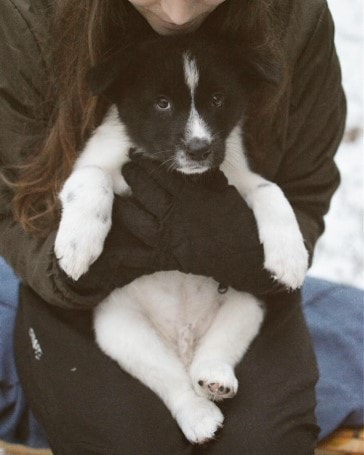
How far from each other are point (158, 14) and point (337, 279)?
199cm

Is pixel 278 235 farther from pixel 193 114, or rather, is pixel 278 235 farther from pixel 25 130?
pixel 25 130

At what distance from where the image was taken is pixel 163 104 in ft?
6.66

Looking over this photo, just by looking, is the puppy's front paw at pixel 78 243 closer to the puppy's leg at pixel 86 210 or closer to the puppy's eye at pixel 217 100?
the puppy's leg at pixel 86 210

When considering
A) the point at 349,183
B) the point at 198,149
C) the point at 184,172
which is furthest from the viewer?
the point at 349,183

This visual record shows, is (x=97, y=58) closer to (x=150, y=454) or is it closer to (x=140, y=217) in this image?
(x=140, y=217)

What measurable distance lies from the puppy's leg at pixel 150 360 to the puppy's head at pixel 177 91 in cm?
45

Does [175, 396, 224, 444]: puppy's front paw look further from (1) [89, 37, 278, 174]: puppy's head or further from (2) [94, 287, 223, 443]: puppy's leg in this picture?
(1) [89, 37, 278, 174]: puppy's head

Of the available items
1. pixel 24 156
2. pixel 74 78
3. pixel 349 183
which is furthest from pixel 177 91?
pixel 349 183

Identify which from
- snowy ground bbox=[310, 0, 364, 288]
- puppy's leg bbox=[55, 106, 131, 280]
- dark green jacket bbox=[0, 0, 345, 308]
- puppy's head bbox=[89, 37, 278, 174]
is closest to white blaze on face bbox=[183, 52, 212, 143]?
puppy's head bbox=[89, 37, 278, 174]

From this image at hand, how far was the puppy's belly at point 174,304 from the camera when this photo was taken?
2262 mm

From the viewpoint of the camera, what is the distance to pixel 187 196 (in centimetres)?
216

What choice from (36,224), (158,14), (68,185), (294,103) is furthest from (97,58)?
(294,103)

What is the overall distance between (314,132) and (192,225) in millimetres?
566

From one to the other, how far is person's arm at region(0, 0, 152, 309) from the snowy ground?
1.79 meters
